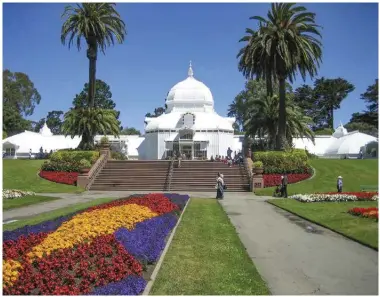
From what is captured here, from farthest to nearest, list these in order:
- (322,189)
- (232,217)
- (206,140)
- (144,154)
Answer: (144,154) < (206,140) < (322,189) < (232,217)

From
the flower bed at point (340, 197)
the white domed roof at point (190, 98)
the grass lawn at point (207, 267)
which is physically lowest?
the grass lawn at point (207, 267)

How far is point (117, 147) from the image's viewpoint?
61469 millimetres

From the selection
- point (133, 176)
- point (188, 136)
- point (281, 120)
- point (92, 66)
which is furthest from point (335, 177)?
point (92, 66)

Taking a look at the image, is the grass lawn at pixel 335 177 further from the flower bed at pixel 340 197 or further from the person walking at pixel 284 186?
the flower bed at pixel 340 197

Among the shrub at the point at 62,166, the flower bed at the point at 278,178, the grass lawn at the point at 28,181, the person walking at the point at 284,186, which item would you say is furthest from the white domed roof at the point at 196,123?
the person walking at the point at 284,186

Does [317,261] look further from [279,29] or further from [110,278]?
[279,29]

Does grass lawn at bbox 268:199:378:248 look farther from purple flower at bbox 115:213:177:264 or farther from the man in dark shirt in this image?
the man in dark shirt

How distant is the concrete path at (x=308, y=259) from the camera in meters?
7.39

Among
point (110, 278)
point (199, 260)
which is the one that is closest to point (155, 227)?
point (199, 260)

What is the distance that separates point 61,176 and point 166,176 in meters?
9.34

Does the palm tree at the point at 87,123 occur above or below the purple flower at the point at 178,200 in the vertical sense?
above

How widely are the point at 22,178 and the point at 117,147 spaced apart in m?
25.8

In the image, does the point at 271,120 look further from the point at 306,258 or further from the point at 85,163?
the point at 306,258

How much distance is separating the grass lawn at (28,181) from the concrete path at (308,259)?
21308mm
